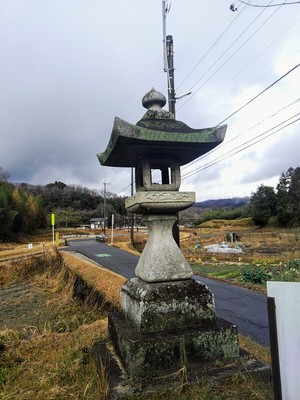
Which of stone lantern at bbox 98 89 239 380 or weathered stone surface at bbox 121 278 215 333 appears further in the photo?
weathered stone surface at bbox 121 278 215 333

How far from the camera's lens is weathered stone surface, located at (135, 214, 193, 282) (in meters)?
3.74

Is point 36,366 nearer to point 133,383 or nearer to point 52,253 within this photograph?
point 133,383

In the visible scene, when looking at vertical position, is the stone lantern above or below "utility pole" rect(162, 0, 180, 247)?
below

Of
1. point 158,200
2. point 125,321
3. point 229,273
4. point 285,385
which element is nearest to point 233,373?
point 125,321

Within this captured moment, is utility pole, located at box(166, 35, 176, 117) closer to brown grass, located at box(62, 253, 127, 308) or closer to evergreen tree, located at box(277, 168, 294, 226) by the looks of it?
brown grass, located at box(62, 253, 127, 308)

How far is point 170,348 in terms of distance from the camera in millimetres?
3264

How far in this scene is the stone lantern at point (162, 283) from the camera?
3.27m

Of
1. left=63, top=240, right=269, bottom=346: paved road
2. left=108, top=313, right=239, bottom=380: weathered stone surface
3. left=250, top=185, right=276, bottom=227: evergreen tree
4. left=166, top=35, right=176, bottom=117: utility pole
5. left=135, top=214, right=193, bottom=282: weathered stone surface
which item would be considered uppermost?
left=166, top=35, right=176, bottom=117: utility pole

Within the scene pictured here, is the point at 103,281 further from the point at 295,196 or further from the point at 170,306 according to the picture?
the point at 295,196

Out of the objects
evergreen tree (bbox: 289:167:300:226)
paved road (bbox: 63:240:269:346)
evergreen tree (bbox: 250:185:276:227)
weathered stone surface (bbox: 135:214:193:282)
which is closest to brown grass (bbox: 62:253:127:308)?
paved road (bbox: 63:240:269:346)

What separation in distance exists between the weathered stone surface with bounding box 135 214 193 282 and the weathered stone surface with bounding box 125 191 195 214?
12 cm

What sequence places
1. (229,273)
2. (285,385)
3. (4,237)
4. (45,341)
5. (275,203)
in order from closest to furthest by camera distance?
(285,385)
(45,341)
(229,273)
(4,237)
(275,203)

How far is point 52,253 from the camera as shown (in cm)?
1969

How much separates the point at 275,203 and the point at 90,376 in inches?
2153
